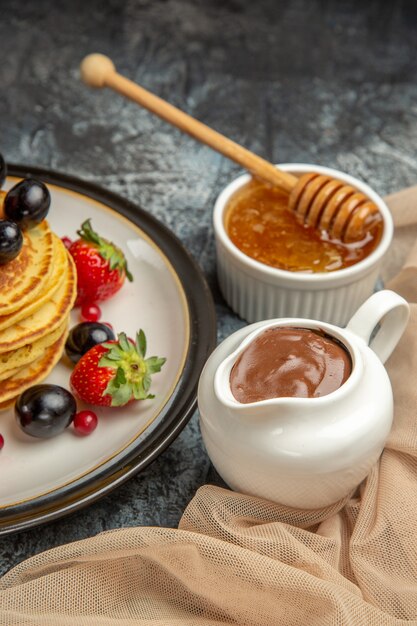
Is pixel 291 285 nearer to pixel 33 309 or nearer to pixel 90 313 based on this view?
pixel 90 313

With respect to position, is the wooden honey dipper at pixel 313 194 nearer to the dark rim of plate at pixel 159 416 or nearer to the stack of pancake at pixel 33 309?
the dark rim of plate at pixel 159 416

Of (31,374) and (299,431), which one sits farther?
(31,374)

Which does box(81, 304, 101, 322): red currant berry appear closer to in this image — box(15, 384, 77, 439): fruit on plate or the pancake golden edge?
the pancake golden edge

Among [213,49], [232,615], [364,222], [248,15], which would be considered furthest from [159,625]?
[248,15]

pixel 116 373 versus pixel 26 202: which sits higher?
pixel 26 202

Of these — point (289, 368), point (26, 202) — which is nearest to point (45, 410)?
point (26, 202)
